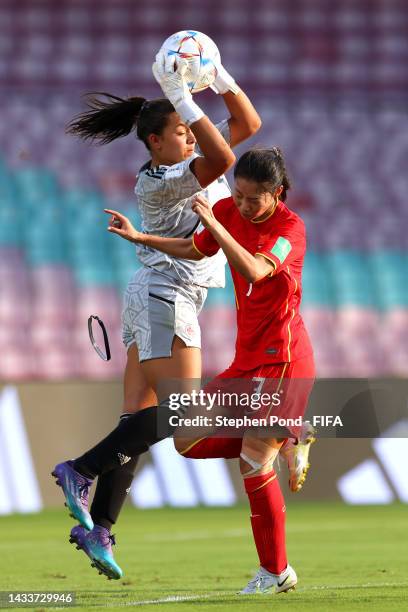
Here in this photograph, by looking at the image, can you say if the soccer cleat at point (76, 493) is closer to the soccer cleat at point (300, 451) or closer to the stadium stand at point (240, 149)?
the soccer cleat at point (300, 451)

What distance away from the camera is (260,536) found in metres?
4.99

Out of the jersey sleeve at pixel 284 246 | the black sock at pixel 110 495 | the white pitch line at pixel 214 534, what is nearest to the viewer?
the jersey sleeve at pixel 284 246

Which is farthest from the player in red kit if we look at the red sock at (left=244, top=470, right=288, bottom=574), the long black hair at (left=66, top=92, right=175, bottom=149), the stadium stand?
the stadium stand

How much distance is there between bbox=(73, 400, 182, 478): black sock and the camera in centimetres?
511

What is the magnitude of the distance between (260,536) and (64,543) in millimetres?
3438

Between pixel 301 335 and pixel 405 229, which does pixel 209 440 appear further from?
pixel 405 229

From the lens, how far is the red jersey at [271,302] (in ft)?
16.3

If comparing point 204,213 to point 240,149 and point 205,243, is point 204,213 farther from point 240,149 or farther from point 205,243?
point 240,149

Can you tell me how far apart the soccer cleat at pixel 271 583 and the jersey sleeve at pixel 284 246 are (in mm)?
1167

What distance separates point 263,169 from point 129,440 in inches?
47.2

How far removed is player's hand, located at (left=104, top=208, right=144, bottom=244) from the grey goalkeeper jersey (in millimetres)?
229

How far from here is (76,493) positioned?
5000mm

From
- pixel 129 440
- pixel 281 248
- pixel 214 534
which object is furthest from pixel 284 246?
pixel 214 534

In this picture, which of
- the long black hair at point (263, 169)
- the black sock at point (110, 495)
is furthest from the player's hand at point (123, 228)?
the black sock at point (110, 495)
